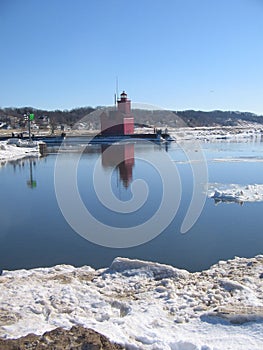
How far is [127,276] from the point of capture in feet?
14.6

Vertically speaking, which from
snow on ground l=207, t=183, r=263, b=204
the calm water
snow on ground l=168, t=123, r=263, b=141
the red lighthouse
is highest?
the red lighthouse

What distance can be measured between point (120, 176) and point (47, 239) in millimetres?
6998

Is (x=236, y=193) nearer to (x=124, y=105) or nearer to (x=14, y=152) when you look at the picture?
(x=14, y=152)

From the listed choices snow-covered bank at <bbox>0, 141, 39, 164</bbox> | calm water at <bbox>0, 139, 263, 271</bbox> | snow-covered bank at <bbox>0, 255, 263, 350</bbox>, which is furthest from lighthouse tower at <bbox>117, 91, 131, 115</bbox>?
snow-covered bank at <bbox>0, 255, 263, 350</bbox>

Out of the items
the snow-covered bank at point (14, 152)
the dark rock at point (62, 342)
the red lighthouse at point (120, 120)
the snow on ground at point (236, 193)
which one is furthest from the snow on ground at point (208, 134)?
the dark rock at point (62, 342)

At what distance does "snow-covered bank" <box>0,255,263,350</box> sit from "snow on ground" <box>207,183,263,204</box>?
13.4ft

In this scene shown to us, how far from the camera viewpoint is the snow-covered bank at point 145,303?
119 inches

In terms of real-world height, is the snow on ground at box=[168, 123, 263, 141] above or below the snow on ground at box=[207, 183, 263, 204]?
above

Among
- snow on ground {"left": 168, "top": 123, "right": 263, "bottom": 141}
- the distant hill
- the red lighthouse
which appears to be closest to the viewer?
the red lighthouse

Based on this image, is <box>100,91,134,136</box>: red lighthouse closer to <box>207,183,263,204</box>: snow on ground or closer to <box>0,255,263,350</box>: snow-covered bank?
<box>207,183,263,204</box>: snow on ground

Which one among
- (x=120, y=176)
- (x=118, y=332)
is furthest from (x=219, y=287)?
(x=120, y=176)

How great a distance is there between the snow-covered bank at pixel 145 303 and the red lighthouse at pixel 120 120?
33.8 metres

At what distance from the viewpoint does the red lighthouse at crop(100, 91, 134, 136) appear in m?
38.2

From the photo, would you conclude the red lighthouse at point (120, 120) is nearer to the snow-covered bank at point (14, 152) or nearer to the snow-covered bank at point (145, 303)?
the snow-covered bank at point (14, 152)
